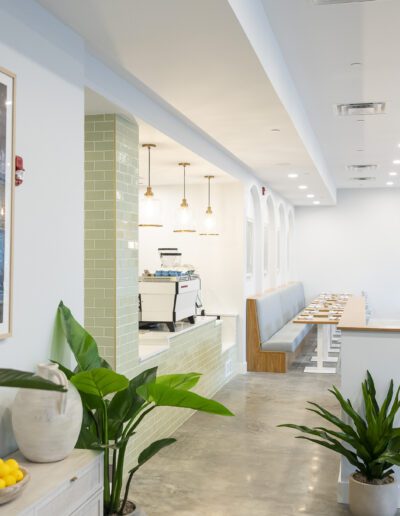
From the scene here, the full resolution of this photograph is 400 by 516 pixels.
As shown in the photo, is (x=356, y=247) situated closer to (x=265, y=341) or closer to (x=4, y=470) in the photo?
(x=265, y=341)

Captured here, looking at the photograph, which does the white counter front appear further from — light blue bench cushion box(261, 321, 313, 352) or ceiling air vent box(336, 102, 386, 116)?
ceiling air vent box(336, 102, 386, 116)

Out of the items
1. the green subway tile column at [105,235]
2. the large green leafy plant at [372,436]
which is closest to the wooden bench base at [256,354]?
the green subway tile column at [105,235]

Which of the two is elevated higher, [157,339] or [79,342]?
[79,342]

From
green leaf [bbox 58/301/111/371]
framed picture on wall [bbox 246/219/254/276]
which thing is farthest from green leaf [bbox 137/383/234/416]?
framed picture on wall [bbox 246/219/254/276]

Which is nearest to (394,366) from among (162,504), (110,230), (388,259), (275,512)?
(275,512)

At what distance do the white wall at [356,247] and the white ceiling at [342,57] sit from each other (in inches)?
224

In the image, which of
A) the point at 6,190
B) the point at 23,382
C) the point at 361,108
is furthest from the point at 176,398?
the point at 361,108

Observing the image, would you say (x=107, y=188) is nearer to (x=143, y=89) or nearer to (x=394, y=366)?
(x=143, y=89)

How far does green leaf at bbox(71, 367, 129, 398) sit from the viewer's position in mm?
2617

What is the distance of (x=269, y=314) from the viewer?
354 inches

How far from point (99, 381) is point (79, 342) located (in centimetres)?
43

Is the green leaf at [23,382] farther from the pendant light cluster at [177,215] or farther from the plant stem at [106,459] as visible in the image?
the pendant light cluster at [177,215]

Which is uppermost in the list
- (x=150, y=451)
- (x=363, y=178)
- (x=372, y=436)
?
(x=363, y=178)

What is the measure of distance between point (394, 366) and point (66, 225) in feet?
7.16
